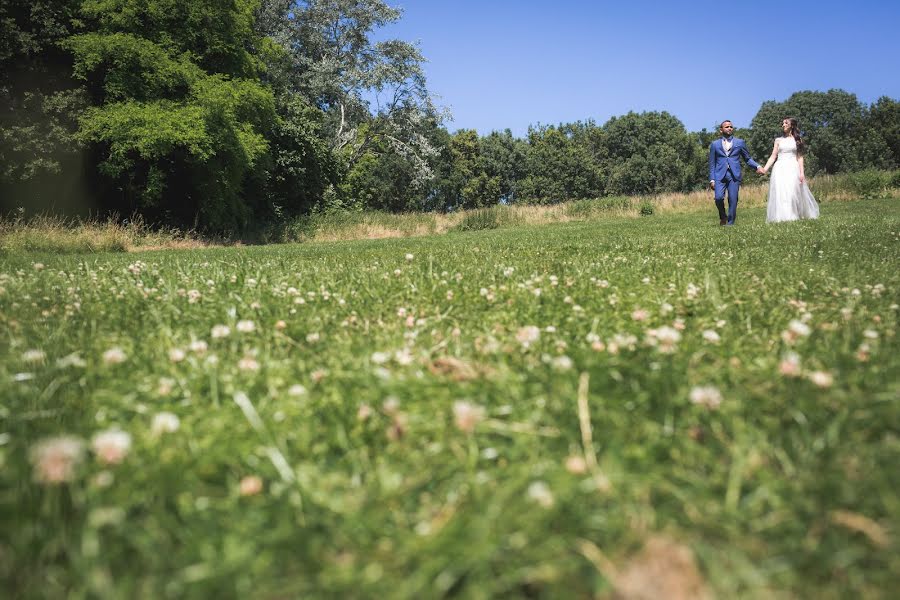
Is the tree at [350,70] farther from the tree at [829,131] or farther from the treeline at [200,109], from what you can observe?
the tree at [829,131]

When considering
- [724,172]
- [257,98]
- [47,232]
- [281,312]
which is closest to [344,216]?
[257,98]

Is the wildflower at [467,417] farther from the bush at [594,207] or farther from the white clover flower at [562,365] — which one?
the bush at [594,207]

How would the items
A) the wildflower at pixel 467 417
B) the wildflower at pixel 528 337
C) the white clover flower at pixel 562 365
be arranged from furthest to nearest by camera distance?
the wildflower at pixel 528 337 → the white clover flower at pixel 562 365 → the wildflower at pixel 467 417

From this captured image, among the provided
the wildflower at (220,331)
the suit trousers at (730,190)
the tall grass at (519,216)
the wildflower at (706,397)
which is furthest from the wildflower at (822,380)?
the tall grass at (519,216)

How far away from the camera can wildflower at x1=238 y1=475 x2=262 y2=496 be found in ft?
3.97

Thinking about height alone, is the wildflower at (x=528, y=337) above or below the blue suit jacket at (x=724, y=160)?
below

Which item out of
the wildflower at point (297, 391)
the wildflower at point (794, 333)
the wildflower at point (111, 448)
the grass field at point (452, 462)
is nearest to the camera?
the grass field at point (452, 462)

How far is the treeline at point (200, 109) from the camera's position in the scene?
1977 cm

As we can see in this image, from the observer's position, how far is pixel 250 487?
1209 millimetres

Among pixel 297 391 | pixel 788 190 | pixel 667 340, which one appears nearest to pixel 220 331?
pixel 297 391

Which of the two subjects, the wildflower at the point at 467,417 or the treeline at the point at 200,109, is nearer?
the wildflower at the point at 467,417

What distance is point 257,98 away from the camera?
78.9 ft

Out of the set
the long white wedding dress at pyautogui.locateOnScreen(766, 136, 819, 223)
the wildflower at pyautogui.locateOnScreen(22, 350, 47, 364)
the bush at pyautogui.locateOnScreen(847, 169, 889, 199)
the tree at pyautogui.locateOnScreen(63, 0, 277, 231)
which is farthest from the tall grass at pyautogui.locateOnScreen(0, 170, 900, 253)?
the wildflower at pyautogui.locateOnScreen(22, 350, 47, 364)

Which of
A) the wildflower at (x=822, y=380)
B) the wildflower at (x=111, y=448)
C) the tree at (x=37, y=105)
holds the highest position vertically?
the tree at (x=37, y=105)
